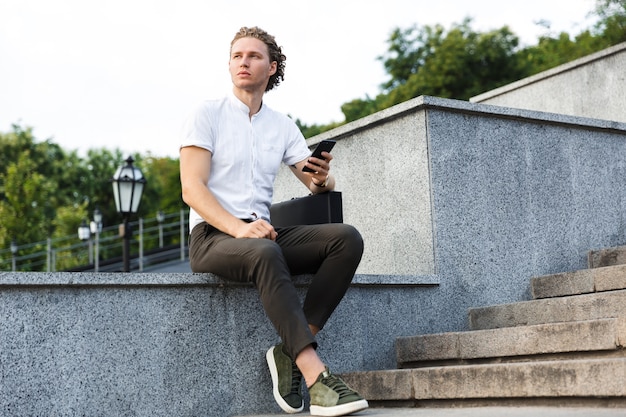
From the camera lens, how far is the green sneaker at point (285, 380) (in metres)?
4.07

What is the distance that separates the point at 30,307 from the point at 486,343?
7.38 ft

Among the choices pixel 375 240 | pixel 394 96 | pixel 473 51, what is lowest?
pixel 375 240

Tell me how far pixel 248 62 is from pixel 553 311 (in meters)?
2.17

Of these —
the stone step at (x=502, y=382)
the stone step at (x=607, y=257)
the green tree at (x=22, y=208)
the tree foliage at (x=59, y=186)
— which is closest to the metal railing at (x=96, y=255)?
the green tree at (x=22, y=208)

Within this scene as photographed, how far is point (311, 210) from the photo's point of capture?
15.9ft

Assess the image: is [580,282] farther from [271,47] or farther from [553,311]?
[271,47]

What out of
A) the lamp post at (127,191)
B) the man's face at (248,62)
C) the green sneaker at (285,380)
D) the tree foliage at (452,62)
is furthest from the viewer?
the tree foliage at (452,62)

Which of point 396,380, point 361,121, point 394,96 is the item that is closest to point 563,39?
point 394,96

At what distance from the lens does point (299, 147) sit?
183 inches

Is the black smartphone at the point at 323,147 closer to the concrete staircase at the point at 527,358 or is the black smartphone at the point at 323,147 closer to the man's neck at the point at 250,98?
the man's neck at the point at 250,98

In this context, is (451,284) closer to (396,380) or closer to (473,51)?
(396,380)

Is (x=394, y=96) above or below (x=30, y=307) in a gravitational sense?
above

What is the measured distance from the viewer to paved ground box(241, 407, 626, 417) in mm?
3133

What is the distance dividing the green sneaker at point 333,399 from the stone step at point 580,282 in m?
2.02
